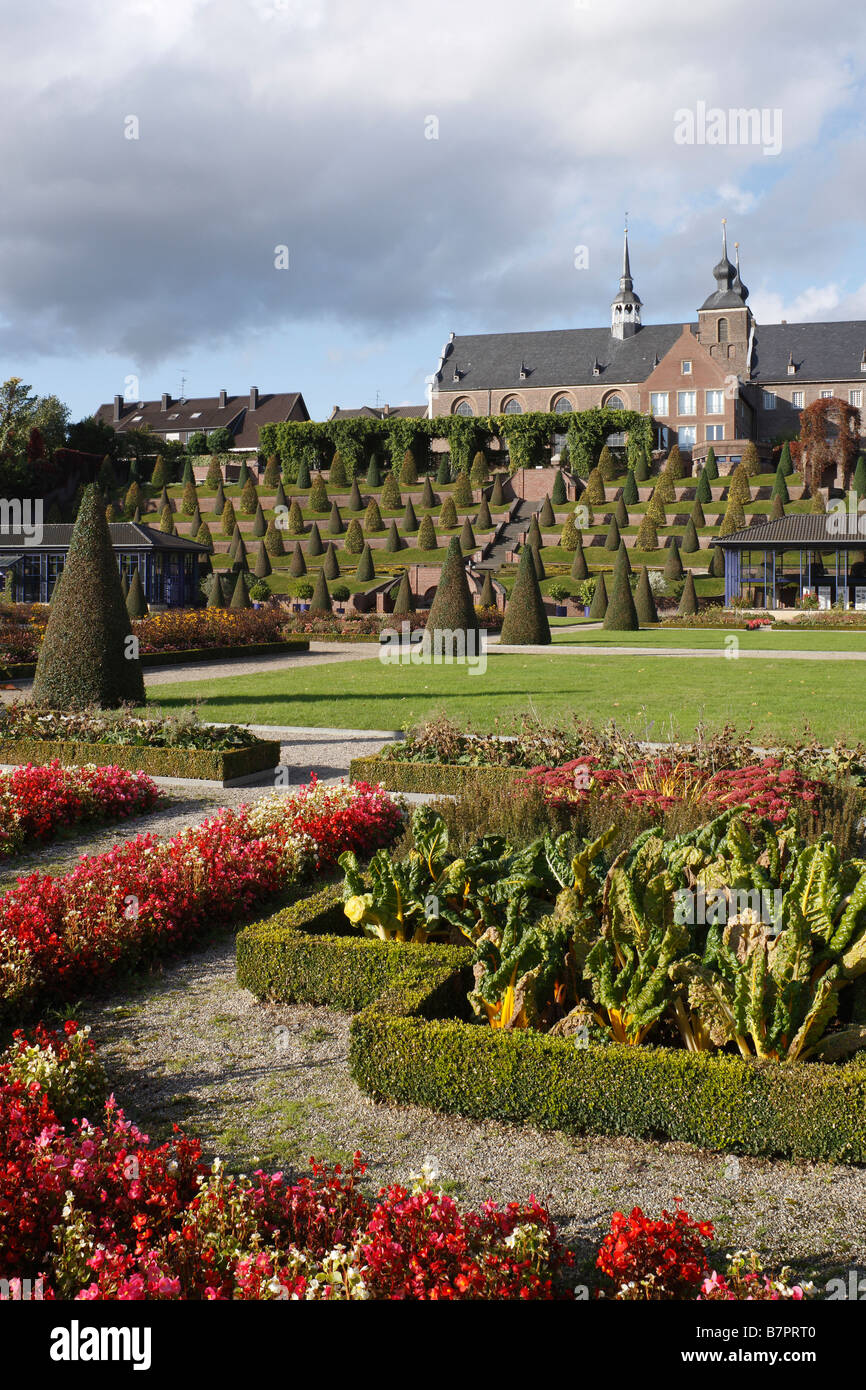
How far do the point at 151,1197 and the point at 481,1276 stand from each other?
1.09 m

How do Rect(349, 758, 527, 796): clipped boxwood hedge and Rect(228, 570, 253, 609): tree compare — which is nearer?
Rect(349, 758, 527, 796): clipped boxwood hedge

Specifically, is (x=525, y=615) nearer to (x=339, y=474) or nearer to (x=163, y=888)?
(x=163, y=888)

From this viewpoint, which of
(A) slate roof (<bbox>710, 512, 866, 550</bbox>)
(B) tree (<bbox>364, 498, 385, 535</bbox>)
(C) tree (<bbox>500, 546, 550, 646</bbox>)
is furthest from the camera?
(B) tree (<bbox>364, 498, 385, 535</bbox>)

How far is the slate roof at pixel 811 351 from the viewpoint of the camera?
7125cm

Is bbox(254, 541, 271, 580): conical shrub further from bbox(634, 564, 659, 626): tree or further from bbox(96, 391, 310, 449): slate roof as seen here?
bbox(96, 391, 310, 449): slate roof

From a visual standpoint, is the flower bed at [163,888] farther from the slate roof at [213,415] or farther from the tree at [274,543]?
the slate roof at [213,415]

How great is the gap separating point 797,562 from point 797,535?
71.5 inches

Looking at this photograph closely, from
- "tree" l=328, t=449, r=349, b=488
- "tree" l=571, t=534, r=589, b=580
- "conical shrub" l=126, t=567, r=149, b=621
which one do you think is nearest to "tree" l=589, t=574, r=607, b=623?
"tree" l=571, t=534, r=589, b=580

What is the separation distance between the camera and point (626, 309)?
77938 mm

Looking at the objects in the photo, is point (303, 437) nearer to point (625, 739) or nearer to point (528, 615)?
point (528, 615)

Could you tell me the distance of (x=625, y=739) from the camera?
902cm

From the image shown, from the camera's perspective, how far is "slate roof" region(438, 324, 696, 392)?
7575 cm

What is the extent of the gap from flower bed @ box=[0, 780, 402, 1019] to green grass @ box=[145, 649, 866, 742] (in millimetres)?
3683
